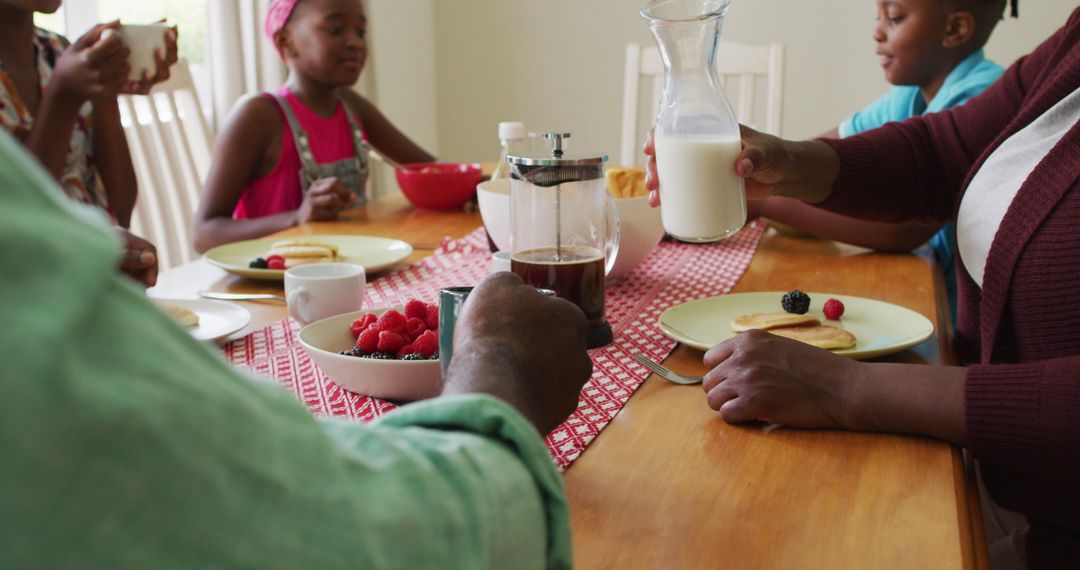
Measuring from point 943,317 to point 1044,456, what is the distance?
1.67 feet

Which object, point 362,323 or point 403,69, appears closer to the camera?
point 362,323

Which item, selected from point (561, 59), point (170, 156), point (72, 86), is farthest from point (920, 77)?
point (561, 59)

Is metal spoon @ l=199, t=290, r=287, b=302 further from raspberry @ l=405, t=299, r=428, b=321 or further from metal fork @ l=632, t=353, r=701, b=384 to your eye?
metal fork @ l=632, t=353, r=701, b=384

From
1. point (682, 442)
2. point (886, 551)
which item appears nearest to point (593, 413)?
point (682, 442)

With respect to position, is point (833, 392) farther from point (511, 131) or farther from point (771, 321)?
point (511, 131)

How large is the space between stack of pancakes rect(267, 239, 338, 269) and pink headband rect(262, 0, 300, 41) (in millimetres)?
940

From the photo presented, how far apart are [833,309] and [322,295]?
1.92ft

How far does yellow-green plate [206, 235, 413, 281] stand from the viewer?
1.37 m

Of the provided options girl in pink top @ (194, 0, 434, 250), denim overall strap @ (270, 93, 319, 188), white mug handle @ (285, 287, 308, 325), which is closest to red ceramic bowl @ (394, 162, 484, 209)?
girl in pink top @ (194, 0, 434, 250)

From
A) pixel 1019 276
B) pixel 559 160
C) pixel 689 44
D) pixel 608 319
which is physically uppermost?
pixel 689 44

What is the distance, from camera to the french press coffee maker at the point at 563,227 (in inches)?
41.6

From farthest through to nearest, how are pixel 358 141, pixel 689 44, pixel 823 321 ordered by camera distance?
pixel 358 141
pixel 823 321
pixel 689 44

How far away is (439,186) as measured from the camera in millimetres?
1944

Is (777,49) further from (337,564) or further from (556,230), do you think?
(337,564)
